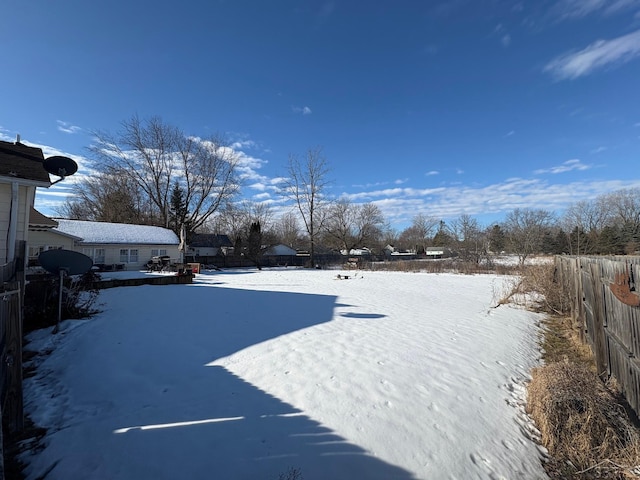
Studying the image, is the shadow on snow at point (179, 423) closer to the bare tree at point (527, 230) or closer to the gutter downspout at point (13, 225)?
the gutter downspout at point (13, 225)

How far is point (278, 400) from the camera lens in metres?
3.75

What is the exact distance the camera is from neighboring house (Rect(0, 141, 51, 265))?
629 cm

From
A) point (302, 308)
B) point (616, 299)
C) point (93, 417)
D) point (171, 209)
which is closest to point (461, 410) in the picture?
point (616, 299)

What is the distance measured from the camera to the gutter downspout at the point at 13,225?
6299 millimetres

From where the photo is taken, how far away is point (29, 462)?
2.59m

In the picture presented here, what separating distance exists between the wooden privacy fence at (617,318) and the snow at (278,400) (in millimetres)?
1060

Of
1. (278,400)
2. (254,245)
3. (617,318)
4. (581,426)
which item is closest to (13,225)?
(278,400)

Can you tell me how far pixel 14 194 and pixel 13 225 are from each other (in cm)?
64

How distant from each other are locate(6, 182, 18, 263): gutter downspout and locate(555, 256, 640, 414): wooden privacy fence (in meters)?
9.81

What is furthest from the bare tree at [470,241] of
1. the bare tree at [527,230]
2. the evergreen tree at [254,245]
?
the evergreen tree at [254,245]

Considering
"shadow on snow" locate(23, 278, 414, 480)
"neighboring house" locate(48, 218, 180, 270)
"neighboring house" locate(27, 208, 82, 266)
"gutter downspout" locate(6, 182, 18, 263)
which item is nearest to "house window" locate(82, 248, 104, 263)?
"neighboring house" locate(48, 218, 180, 270)

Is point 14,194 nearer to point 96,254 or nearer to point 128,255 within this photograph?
point 96,254

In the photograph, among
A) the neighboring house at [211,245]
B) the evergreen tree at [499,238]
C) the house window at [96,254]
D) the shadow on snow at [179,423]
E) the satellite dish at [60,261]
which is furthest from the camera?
the evergreen tree at [499,238]

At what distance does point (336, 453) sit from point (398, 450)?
0.59 metres
